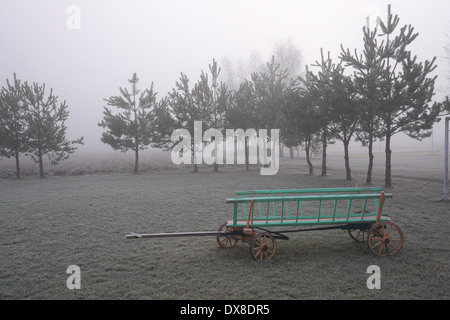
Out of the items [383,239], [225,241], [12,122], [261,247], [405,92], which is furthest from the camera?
[12,122]

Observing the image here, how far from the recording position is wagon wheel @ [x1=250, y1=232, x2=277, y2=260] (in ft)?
17.3

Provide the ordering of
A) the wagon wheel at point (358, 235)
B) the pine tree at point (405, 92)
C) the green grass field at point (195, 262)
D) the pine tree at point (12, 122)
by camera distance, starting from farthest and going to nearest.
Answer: the pine tree at point (12, 122)
the pine tree at point (405, 92)
the wagon wheel at point (358, 235)
the green grass field at point (195, 262)

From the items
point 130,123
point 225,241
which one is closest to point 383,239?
point 225,241

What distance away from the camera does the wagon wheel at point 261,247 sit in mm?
5273

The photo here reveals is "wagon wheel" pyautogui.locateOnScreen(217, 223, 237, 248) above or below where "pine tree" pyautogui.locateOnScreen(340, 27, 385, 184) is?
below

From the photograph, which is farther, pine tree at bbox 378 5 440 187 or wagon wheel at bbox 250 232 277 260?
pine tree at bbox 378 5 440 187

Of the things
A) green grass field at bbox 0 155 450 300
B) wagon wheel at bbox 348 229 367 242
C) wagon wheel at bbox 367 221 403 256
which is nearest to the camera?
green grass field at bbox 0 155 450 300

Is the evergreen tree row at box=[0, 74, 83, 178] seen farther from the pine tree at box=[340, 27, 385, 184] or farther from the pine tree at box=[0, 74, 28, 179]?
the pine tree at box=[340, 27, 385, 184]

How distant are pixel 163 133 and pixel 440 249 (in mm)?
23791

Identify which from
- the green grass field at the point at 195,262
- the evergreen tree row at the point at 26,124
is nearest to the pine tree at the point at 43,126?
the evergreen tree row at the point at 26,124

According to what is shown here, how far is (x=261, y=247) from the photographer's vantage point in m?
5.34

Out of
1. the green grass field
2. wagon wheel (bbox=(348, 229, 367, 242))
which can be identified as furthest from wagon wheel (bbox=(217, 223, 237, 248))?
wagon wheel (bbox=(348, 229, 367, 242))

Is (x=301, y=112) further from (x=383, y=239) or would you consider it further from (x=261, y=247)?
(x=261, y=247)

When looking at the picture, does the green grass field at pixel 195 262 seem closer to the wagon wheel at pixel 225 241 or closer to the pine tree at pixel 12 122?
the wagon wheel at pixel 225 241
